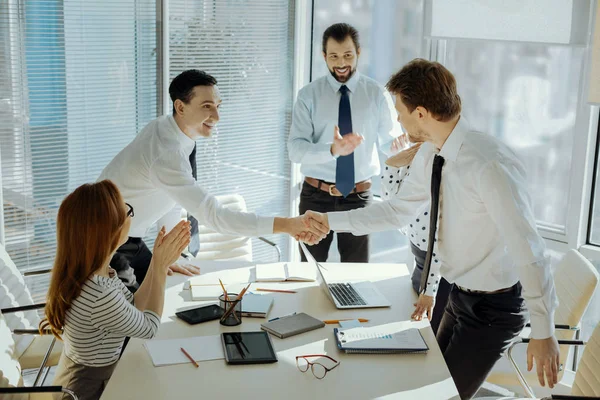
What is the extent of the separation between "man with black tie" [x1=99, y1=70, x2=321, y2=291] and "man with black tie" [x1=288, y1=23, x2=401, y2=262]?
1.04 m

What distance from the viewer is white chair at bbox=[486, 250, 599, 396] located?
3.18 m

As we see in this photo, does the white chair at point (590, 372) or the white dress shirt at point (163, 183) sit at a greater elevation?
the white dress shirt at point (163, 183)

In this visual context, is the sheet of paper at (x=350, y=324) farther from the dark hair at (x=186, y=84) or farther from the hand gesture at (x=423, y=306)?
the dark hair at (x=186, y=84)

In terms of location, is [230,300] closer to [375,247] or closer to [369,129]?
[369,129]

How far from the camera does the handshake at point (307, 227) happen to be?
362 centimetres

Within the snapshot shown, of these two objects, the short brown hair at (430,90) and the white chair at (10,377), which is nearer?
the white chair at (10,377)

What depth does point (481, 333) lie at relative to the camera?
282 centimetres

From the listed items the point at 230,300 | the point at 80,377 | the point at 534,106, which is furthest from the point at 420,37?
the point at 80,377

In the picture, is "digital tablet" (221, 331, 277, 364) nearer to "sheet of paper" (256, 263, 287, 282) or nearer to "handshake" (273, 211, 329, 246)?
"sheet of paper" (256, 263, 287, 282)

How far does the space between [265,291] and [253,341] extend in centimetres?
55

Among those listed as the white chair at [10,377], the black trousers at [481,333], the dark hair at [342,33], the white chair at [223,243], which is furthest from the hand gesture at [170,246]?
the dark hair at [342,33]

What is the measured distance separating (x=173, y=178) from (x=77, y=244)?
3.07ft

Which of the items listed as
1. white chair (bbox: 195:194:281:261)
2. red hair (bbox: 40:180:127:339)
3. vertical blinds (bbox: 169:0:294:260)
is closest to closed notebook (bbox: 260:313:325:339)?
red hair (bbox: 40:180:127:339)

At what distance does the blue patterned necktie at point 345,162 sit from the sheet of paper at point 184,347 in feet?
6.97
